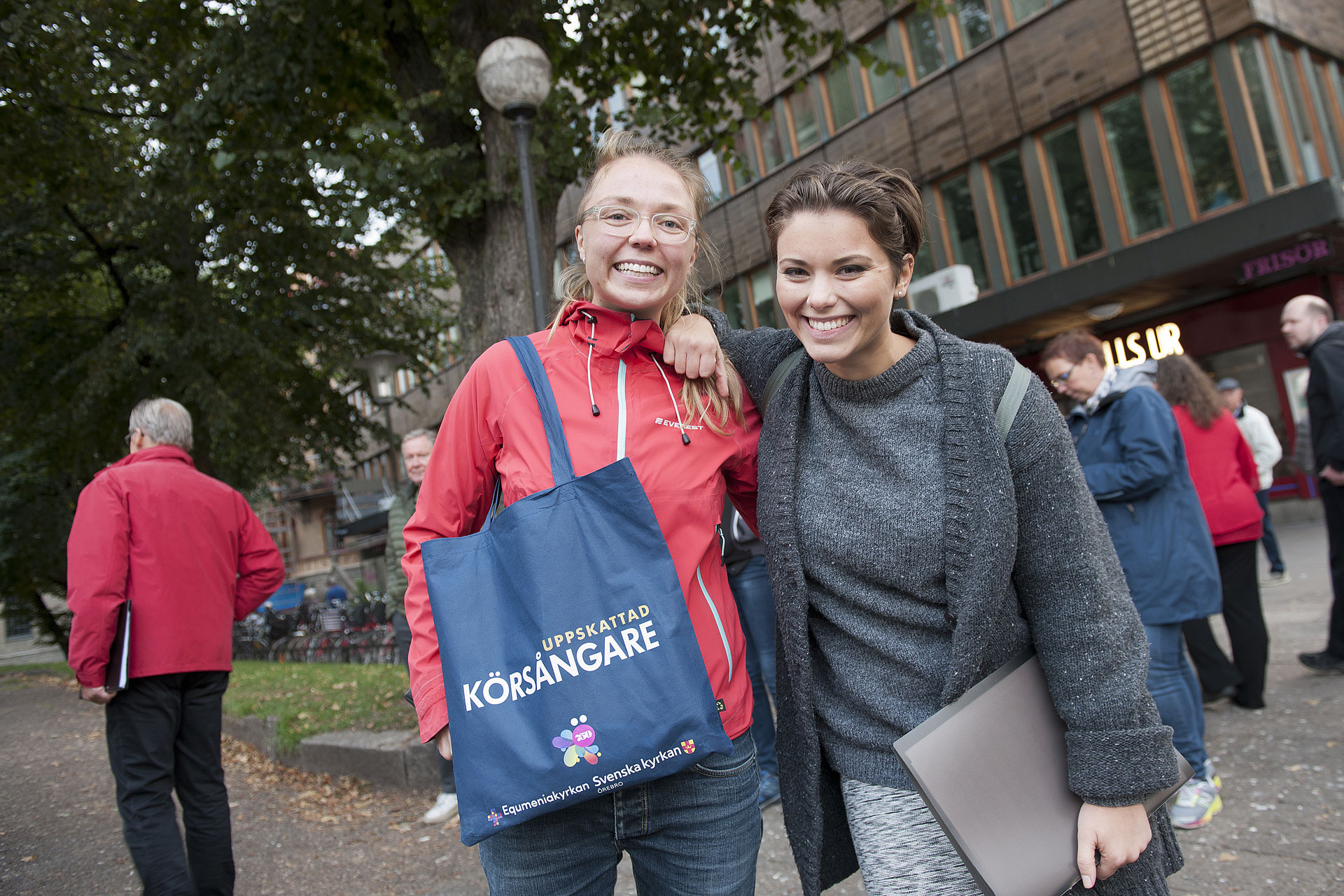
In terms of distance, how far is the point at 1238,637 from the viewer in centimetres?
497

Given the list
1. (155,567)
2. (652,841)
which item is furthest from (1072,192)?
(652,841)

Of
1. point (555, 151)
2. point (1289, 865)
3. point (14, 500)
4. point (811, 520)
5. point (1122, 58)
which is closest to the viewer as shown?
point (811, 520)

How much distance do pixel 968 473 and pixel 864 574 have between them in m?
0.27

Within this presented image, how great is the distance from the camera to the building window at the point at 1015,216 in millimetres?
16156

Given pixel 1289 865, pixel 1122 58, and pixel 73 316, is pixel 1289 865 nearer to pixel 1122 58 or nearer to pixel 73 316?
pixel 1122 58

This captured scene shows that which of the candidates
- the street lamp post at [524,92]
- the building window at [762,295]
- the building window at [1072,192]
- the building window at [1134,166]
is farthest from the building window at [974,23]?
the street lamp post at [524,92]

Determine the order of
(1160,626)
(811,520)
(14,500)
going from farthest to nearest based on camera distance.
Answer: (14,500) → (1160,626) → (811,520)

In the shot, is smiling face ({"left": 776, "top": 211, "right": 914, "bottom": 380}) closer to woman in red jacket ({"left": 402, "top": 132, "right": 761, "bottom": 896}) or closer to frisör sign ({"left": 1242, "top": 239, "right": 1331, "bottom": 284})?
woman in red jacket ({"left": 402, "top": 132, "right": 761, "bottom": 896})

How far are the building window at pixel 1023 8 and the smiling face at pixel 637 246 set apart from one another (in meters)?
15.8

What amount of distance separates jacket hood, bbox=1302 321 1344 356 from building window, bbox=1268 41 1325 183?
32.8 feet

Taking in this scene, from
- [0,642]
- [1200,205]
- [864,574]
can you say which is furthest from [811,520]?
[0,642]

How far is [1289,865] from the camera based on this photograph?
3186mm

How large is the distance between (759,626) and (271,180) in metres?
6.71

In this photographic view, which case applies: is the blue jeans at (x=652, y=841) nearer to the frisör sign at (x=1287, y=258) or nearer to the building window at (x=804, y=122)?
the frisör sign at (x=1287, y=258)
